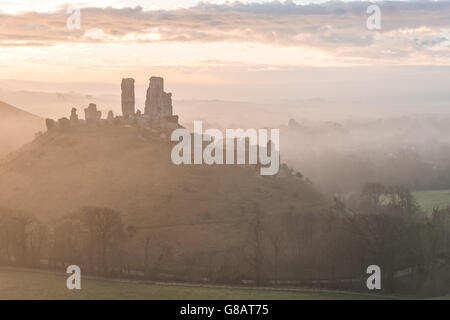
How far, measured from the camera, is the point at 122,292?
412ft

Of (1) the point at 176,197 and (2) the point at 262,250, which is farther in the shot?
(1) the point at 176,197

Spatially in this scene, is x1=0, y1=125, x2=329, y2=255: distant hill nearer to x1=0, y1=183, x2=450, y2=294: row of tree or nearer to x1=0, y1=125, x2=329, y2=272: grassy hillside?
x1=0, y1=125, x2=329, y2=272: grassy hillside

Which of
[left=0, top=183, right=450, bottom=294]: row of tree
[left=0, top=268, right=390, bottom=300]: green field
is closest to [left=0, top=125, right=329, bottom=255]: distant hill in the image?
[left=0, top=183, right=450, bottom=294]: row of tree

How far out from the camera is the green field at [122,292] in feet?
401

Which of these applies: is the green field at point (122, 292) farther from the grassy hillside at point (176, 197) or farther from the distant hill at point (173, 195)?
the distant hill at point (173, 195)

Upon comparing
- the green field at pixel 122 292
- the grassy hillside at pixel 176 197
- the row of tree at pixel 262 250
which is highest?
the grassy hillside at pixel 176 197

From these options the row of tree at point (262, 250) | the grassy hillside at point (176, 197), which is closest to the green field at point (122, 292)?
the row of tree at point (262, 250)

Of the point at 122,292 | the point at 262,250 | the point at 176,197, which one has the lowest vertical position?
the point at 122,292

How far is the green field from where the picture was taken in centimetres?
12209

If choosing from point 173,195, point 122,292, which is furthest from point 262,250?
point 122,292

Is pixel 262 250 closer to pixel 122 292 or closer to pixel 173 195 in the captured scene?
pixel 173 195

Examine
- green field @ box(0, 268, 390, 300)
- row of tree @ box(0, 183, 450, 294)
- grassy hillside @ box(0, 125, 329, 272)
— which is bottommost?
green field @ box(0, 268, 390, 300)
